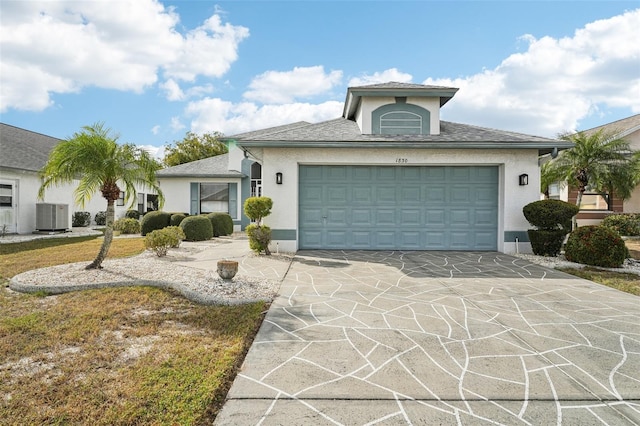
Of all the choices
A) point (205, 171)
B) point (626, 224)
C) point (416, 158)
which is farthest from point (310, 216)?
point (626, 224)

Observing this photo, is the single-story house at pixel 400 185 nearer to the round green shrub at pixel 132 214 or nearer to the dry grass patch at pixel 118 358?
the dry grass patch at pixel 118 358

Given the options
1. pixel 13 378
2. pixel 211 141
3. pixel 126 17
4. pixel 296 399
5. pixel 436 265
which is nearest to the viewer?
pixel 296 399

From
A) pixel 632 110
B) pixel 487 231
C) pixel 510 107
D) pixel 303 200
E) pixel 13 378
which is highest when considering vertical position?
pixel 632 110

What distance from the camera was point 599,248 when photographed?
27.3 feet

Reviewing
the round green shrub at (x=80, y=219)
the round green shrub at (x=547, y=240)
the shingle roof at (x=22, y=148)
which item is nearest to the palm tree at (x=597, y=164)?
the round green shrub at (x=547, y=240)

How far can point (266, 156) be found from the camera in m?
10.5

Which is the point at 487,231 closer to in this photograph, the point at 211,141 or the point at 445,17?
the point at 445,17

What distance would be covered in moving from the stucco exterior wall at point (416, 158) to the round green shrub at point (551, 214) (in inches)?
28.0

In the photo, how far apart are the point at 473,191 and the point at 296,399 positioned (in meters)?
9.77

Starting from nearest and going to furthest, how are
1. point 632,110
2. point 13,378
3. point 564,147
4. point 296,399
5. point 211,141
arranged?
point 296,399
point 13,378
point 564,147
point 632,110
point 211,141

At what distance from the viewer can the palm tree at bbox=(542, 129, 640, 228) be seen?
13.5m

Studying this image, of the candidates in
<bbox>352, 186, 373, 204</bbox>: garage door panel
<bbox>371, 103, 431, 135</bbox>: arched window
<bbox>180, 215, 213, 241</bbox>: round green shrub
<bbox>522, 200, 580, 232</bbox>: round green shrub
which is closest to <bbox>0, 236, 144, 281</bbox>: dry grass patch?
<bbox>180, 215, 213, 241</bbox>: round green shrub

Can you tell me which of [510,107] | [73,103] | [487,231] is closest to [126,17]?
[73,103]

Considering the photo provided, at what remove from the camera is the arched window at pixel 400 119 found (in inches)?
449
